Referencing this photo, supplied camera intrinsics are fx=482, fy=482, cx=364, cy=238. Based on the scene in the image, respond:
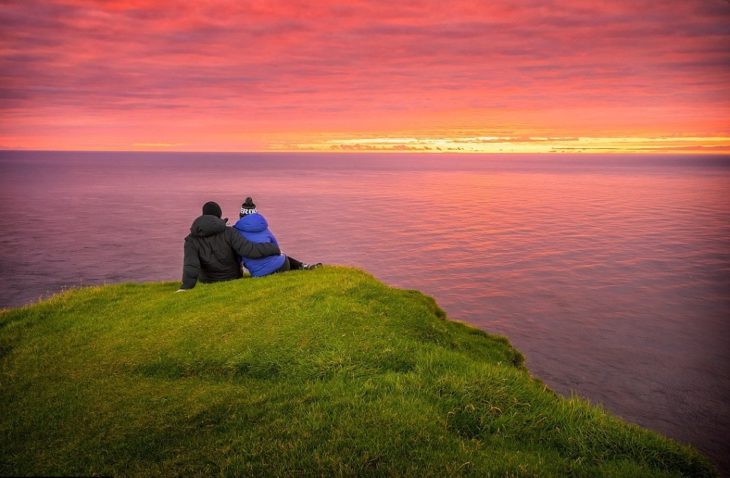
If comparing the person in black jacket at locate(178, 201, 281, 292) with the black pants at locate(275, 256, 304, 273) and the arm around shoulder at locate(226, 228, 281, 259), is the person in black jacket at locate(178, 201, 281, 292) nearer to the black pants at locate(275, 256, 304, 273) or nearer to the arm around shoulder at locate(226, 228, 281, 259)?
the arm around shoulder at locate(226, 228, 281, 259)

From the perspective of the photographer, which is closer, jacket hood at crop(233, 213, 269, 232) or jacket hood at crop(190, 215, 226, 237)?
jacket hood at crop(190, 215, 226, 237)

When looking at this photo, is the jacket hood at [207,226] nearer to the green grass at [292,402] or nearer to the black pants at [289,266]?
the black pants at [289,266]

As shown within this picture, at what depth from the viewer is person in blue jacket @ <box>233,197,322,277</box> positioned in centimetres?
1688

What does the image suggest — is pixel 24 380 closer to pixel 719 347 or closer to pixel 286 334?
pixel 286 334

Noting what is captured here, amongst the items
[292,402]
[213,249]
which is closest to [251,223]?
[213,249]

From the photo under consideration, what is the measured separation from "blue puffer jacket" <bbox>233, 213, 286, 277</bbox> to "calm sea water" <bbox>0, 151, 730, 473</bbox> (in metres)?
13.9

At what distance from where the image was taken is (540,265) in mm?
45688

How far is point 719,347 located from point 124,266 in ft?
156

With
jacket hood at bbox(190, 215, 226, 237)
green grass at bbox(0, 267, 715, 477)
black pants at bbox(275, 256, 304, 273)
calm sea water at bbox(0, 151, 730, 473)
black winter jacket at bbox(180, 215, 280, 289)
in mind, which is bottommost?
calm sea water at bbox(0, 151, 730, 473)

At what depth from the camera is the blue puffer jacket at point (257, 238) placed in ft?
55.3

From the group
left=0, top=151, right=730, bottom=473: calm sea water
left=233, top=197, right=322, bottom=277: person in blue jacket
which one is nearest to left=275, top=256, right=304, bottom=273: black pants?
left=233, top=197, right=322, bottom=277: person in blue jacket

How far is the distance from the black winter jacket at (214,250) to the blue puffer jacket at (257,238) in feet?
0.83

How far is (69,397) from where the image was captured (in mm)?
9945

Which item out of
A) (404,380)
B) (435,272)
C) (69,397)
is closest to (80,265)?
(435,272)
